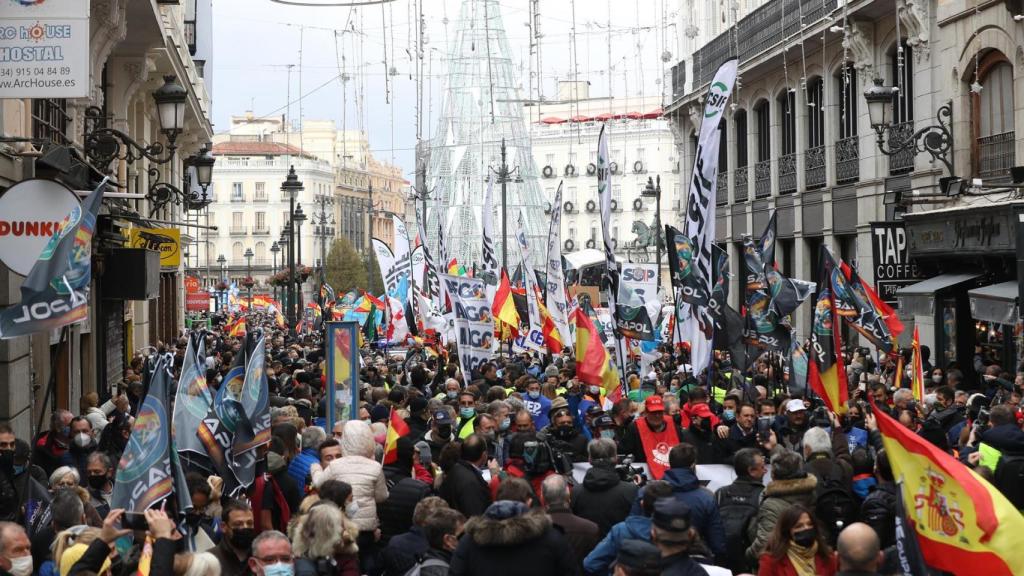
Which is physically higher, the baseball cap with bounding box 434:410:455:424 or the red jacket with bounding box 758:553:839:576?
the baseball cap with bounding box 434:410:455:424

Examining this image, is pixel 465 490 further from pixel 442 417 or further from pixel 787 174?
pixel 787 174

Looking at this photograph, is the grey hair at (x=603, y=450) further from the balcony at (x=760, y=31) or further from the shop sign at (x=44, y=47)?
the balcony at (x=760, y=31)

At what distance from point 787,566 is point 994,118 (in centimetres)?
1754

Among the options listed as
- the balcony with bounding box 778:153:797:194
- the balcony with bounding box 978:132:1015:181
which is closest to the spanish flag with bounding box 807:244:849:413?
the balcony with bounding box 978:132:1015:181

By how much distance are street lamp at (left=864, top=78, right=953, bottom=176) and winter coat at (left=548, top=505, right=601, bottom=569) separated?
44.4 ft

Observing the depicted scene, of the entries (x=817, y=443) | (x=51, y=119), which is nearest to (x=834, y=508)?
(x=817, y=443)

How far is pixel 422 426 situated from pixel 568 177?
305 feet

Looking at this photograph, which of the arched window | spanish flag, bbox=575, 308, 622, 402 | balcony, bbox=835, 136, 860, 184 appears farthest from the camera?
balcony, bbox=835, 136, 860, 184

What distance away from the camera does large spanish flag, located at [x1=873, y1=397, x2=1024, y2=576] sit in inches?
222

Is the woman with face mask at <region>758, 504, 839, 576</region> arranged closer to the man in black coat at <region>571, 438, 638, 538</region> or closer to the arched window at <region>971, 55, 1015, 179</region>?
the man in black coat at <region>571, 438, 638, 538</region>

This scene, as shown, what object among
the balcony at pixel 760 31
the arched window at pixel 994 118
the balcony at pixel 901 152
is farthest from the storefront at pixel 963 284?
the balcony at pixel 760 31

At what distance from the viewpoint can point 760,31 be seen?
3359 centimetres

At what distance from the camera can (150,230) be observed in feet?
79.6

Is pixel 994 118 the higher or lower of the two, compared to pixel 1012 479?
higher
